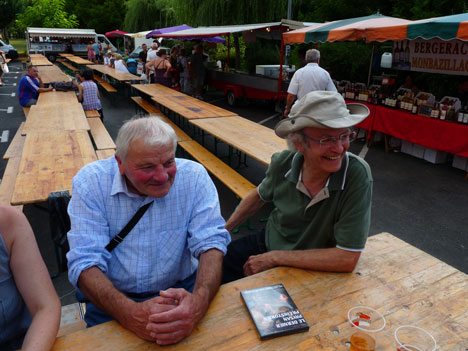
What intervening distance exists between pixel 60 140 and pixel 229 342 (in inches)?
149

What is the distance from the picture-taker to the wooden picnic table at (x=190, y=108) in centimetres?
622

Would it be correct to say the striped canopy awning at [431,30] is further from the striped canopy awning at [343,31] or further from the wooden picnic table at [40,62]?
the wooden picnic table at [40,62]

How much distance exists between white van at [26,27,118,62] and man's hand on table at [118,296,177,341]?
1053 inches

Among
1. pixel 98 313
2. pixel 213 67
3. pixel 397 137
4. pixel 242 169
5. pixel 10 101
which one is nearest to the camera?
pixel 98 313

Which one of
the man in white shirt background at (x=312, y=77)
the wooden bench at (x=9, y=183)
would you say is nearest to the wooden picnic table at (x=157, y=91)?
the man in white shirt background at (x=312, y=77)

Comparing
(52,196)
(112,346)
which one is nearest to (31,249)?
(112,346)

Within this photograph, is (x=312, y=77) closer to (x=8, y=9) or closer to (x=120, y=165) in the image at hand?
(x=120, y=165)

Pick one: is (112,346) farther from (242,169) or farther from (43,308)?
(242,169)

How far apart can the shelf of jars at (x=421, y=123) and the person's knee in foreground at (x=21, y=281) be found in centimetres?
630

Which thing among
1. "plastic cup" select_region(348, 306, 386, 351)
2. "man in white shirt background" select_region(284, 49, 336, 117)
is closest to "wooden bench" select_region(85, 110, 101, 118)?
"man in white shirt background" select_region(284, 49, 336, 117)

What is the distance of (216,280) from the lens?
167 centimetres

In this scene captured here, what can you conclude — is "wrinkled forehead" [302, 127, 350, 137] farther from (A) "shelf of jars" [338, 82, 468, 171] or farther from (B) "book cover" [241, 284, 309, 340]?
(A) "shelf of jars" [338, 82, 468, 171]

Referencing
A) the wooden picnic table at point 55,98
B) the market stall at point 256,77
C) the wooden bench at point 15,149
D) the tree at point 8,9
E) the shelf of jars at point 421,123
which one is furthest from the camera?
the tree at point 8,9

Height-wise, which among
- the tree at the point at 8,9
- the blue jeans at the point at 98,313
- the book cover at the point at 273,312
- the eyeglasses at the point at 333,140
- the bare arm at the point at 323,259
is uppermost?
the tree at the point at 8,9
